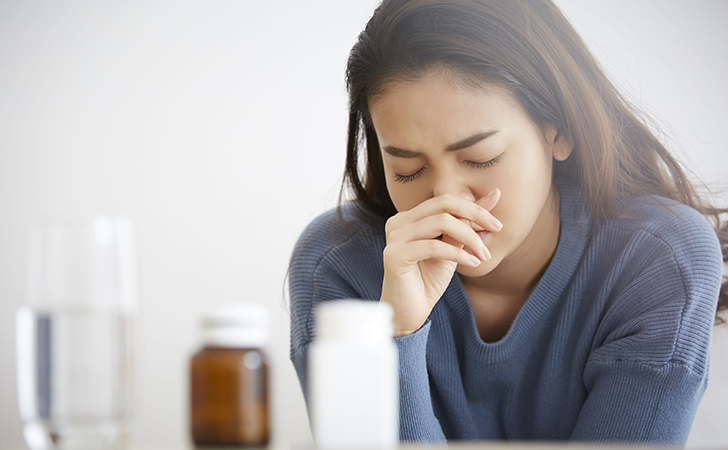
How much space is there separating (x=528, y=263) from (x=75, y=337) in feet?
3.42

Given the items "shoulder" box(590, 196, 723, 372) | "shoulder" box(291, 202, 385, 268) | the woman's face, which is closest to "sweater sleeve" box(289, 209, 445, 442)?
"shoulder" box(291, 202, 385, 268)

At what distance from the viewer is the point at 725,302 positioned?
147 cm

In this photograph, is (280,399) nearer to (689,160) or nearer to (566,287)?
(566,287)

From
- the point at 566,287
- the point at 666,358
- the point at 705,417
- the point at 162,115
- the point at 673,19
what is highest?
the point at 673,19

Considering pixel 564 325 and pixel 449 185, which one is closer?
pixel 449 185

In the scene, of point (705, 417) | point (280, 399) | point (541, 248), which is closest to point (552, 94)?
point (541, 248)

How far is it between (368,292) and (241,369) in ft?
2.80

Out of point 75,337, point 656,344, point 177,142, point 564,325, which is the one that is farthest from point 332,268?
point 177,142

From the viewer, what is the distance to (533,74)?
1117 millimetres

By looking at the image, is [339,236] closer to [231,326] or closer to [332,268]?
[332,268]

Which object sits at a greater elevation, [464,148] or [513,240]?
[464,148]

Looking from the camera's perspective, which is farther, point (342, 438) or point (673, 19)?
point (673, 19)

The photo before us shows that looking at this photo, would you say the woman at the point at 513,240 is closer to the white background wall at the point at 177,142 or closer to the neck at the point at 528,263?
the neck at the point at 528,263

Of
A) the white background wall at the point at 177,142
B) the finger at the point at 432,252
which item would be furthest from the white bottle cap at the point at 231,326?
the white background wall at the point at 177,142
